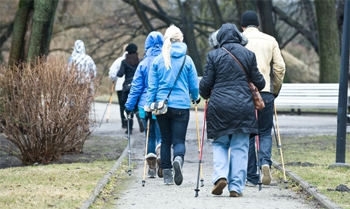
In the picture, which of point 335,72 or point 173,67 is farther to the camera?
point 335,72

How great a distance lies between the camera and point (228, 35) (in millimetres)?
9000

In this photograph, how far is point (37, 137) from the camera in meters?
12.2

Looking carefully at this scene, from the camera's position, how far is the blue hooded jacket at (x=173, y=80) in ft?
32.4

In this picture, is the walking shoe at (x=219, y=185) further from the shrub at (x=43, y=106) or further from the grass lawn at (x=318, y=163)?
the shrub at (x=43, y=106)

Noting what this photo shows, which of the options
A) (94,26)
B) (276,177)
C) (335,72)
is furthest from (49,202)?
(94,26)

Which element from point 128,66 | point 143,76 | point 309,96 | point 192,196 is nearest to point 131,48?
point 128,66

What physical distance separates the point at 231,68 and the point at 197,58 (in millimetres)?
28856

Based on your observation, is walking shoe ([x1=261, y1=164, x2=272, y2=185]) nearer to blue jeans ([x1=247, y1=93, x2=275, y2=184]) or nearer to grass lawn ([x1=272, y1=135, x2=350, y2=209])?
blue jeans ([x1=247, y1=93, x2=275, y2=184])

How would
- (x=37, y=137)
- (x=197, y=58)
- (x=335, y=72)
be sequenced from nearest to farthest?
(x=37, y=137) → (x=335, y=72) → (x=197, y=58)

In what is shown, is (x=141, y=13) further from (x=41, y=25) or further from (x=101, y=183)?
(x=101, y=183)

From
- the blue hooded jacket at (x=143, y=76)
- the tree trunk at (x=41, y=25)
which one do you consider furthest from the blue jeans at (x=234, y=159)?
the tree trunk at (x=41, y=25)

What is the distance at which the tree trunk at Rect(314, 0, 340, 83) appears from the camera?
1051 inches

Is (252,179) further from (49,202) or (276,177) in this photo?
(49,202)

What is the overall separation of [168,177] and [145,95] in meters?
1.27
